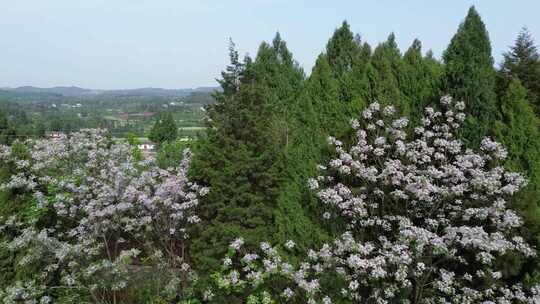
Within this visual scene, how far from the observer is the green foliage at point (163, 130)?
30.4 metres

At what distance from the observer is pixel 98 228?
18.4ft

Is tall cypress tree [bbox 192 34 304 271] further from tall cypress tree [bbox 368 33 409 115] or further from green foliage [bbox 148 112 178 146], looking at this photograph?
green foliage [bbox 148 112 178 146]

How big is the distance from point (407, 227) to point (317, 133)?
5.35ft

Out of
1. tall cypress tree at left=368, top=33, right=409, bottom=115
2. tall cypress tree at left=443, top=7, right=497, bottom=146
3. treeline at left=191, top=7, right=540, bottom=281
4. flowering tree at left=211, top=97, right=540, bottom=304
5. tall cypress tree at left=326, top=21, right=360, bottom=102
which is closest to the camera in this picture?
flowering tree at left=211, top=97, right=540, bottom=304

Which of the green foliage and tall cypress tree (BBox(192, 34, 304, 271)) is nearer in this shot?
tall cypress tree (BBox(192, 34, 304, 271))

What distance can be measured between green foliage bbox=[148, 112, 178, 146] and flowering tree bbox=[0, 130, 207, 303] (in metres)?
23.7

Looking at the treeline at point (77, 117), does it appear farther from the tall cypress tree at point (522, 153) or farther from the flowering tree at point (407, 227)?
the tall cypress tree at point (522, 153)

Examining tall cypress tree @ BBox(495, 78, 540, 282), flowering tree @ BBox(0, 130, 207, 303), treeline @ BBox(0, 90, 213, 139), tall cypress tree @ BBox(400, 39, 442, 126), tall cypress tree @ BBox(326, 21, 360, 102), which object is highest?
tall cypress tree @ BBox(326, 21, 360, 102)

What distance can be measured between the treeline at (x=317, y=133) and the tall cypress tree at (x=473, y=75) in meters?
0.01

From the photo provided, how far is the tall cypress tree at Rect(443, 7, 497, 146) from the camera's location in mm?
4906

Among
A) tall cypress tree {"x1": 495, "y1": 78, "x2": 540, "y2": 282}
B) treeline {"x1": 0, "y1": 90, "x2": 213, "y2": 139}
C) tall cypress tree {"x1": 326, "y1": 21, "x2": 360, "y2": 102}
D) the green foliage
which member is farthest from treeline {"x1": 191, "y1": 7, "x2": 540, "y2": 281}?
the green foliage

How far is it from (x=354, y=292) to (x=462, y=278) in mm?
1221

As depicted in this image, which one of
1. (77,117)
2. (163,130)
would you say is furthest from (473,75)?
(77,117)

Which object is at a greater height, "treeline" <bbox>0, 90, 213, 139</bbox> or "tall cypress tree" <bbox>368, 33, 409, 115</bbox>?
"tall cypress tree" <bbox>368, 33, 409, 115</bbox>
